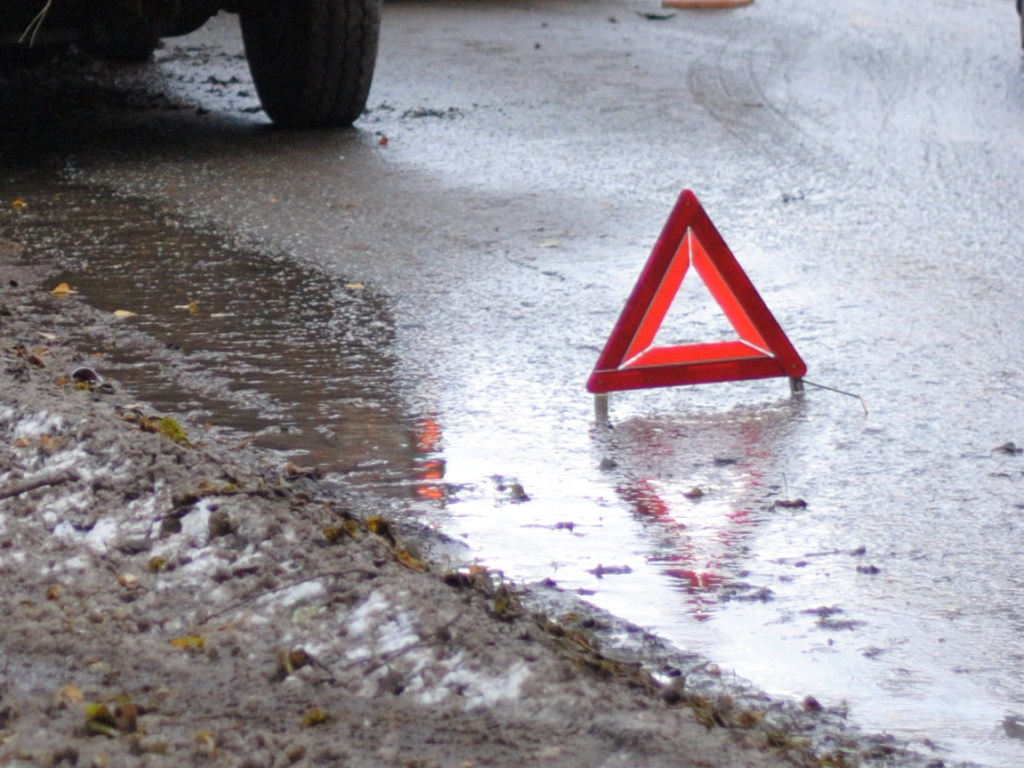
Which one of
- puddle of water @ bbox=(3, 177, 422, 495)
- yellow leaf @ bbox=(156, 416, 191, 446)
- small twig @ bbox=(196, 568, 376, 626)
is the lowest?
puddle of water @ bbox=(3, 177, 422, 495)

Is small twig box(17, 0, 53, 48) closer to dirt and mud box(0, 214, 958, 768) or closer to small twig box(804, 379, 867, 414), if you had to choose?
dirt and mud box(0, 214, 958, 768)

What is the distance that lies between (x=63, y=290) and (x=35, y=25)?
2672 millimetres

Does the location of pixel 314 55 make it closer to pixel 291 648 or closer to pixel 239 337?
pixel 239 337

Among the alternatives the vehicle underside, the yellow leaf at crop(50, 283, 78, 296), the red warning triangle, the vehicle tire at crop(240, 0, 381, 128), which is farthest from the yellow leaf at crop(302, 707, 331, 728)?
the vehicle tire at crop(240, 0, 381, 128)

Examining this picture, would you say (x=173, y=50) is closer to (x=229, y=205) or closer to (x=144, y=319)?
(x=229, y=205)

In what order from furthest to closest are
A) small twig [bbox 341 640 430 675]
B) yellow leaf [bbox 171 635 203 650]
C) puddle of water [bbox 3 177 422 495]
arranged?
puddle of water [bbox 3 177 422 495], yellow leaf [bbox 171 635 203 650], small twig [bbox 341 640 430 675]

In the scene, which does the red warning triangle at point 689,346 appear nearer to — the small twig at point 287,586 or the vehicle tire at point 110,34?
the small twig at point 287,586

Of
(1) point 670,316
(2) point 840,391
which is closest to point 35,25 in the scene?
(1) point 670,316

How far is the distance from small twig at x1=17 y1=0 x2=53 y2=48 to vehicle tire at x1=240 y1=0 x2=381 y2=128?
114 cm

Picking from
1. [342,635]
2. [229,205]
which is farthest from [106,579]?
[229,205]

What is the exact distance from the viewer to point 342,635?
2770 mm

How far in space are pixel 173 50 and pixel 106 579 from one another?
9.41m

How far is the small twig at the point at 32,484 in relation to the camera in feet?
11.2

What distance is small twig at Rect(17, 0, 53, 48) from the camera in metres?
7.05
